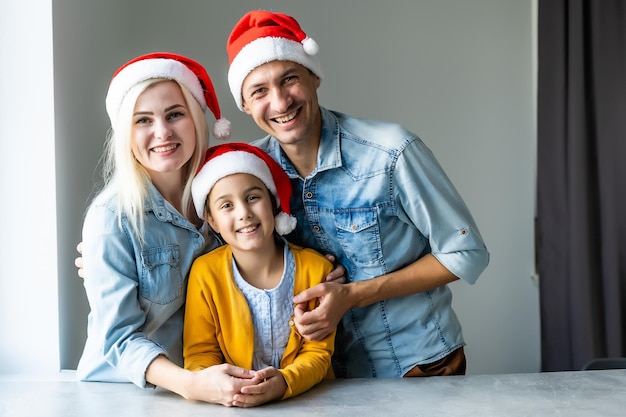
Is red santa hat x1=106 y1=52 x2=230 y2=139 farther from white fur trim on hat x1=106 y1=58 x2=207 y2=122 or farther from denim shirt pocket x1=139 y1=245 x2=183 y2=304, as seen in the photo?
denim shirt pocket x1=139 y1=245 x2=183 y2=304

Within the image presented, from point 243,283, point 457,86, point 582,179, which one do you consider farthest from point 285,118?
point 457,86

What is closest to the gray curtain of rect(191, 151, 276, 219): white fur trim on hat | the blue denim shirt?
the blue denim shirt

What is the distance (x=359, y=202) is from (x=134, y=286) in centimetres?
56

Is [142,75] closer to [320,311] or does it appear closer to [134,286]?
[134,286]

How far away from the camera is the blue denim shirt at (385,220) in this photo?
1857 mm

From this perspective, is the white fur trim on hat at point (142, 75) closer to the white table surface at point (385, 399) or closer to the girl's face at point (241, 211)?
the girl's face at point (241, 211)

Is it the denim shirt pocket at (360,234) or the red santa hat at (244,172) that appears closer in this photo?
the red santa hat at (244,172)

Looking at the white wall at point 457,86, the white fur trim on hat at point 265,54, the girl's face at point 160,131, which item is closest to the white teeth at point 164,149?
the girl's face at point 160,131

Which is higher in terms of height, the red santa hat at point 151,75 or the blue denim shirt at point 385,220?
the red santa hat at point 151,75

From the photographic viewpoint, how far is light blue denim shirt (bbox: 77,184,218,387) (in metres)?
1.69

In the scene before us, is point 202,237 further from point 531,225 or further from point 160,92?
point 531,225

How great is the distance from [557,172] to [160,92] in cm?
203

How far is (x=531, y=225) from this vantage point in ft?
11.8

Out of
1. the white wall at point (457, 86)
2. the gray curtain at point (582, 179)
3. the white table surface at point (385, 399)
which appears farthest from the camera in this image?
the white wall at point (457, 86)
